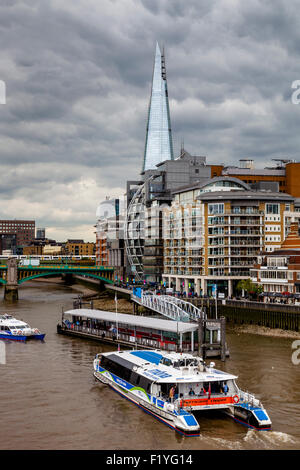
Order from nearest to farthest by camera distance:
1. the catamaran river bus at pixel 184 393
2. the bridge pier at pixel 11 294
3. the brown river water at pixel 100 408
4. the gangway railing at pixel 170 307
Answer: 1. the brown river water at pixel 100 408
2. the catamaran river bus at pixel 184 393
3. the gangway railing at pixel 170 307
4. the bridge pier at pixel 11 294

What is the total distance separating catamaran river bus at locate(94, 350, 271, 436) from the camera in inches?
1302

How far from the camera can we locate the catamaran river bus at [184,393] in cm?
3306

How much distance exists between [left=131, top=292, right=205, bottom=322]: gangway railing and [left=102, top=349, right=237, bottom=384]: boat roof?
20675 millimetres

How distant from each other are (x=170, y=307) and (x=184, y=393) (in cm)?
3854

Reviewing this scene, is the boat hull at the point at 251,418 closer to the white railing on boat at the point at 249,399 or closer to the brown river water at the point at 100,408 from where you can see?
the brown river water at the point at 100,408

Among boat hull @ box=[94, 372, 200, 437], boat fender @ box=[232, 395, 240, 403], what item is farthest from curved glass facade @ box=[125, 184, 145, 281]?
boat fender @ box=[232, 395, 240, 403]

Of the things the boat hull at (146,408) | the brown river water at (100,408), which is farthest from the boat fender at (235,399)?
the boat hull at (146,408)

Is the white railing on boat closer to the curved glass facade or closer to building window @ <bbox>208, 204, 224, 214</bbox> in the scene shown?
building window @ <bbox>208, 204, 224, 214</bbox>

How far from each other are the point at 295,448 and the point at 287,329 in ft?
137

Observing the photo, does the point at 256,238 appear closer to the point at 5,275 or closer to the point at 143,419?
the point at 5,275

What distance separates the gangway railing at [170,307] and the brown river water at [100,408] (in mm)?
9059

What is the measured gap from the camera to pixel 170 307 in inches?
2913

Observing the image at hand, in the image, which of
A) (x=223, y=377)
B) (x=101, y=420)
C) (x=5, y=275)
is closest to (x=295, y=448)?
(x=223, y=377)
